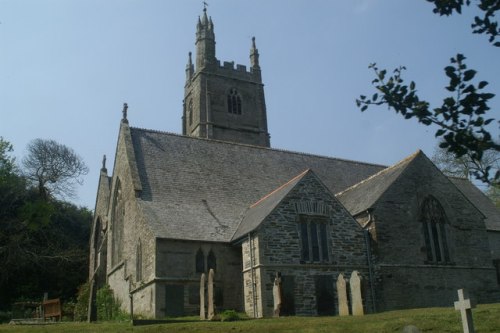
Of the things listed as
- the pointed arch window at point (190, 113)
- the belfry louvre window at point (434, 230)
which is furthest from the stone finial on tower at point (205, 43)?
A: the belfry louvre window at point (434, 230)

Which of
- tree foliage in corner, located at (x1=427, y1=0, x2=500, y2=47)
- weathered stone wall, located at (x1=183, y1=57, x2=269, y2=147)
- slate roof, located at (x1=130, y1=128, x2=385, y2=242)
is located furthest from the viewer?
weathered stone wall, located at (x1=183, y1=57, x2=269, y2=147)

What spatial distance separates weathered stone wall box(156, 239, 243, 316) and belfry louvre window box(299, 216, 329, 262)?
3.22 metres

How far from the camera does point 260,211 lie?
2517 centimetres

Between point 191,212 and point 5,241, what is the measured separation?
19.0 m

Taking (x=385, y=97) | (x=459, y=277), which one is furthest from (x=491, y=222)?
(x=385, y=97)

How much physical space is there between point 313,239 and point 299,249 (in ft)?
3.22

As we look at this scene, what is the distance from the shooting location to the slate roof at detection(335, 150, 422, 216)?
26078 millimetres

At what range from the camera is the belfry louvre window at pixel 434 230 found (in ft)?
85.9

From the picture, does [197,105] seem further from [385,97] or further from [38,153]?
[385,97]

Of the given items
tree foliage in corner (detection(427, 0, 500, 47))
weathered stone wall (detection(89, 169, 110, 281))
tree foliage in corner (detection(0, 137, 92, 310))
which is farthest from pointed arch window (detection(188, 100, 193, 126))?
tree foliage in corner (detection(427, 0, 500, 47))

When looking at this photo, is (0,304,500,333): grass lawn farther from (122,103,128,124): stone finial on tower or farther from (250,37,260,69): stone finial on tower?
(250,37,260,69): stone finial on tower

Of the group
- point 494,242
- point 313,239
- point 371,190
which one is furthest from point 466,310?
point 494,242

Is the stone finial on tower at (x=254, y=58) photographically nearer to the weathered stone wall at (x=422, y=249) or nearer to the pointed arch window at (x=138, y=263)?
the weathered stone wall at (x=422, y=249)

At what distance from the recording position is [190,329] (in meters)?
15.5
